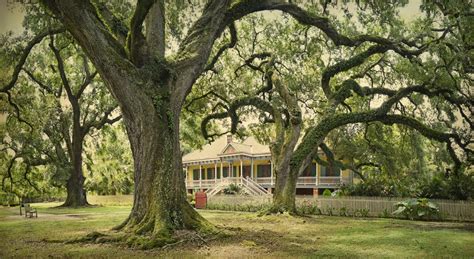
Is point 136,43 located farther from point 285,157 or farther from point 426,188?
point 426,188

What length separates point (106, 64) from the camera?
23.0ft

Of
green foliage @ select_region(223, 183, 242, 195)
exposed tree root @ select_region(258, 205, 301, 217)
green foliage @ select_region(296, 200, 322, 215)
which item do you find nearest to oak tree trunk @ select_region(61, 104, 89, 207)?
green foliage @ select_region(223, 183, 242, 195)

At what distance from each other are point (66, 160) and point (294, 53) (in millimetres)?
12594

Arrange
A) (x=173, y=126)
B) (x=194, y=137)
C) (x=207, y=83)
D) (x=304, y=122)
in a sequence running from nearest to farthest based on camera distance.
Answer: (x=173, y=126)
(x=207, y=83)
(x=304, y=122)
(x=194, y=137)

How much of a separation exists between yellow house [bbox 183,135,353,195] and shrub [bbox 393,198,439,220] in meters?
8.81

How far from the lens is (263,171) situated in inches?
1049

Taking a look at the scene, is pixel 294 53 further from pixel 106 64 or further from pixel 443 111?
pixel 106 64

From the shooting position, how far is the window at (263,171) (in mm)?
26406

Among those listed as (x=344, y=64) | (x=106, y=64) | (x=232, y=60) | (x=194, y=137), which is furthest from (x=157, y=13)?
(x=194, y=137)

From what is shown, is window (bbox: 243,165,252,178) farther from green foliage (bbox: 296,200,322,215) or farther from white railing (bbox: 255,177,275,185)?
green foliage (bbox: 296,200,322,215)

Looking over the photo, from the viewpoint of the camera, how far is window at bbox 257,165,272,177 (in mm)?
26406

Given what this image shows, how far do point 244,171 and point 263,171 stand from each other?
5.74 ft

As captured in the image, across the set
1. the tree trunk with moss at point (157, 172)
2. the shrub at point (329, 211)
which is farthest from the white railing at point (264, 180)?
the tree trunk with moss at point (157, 172)

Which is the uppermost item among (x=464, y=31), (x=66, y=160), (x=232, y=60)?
(x=232, y=60)
